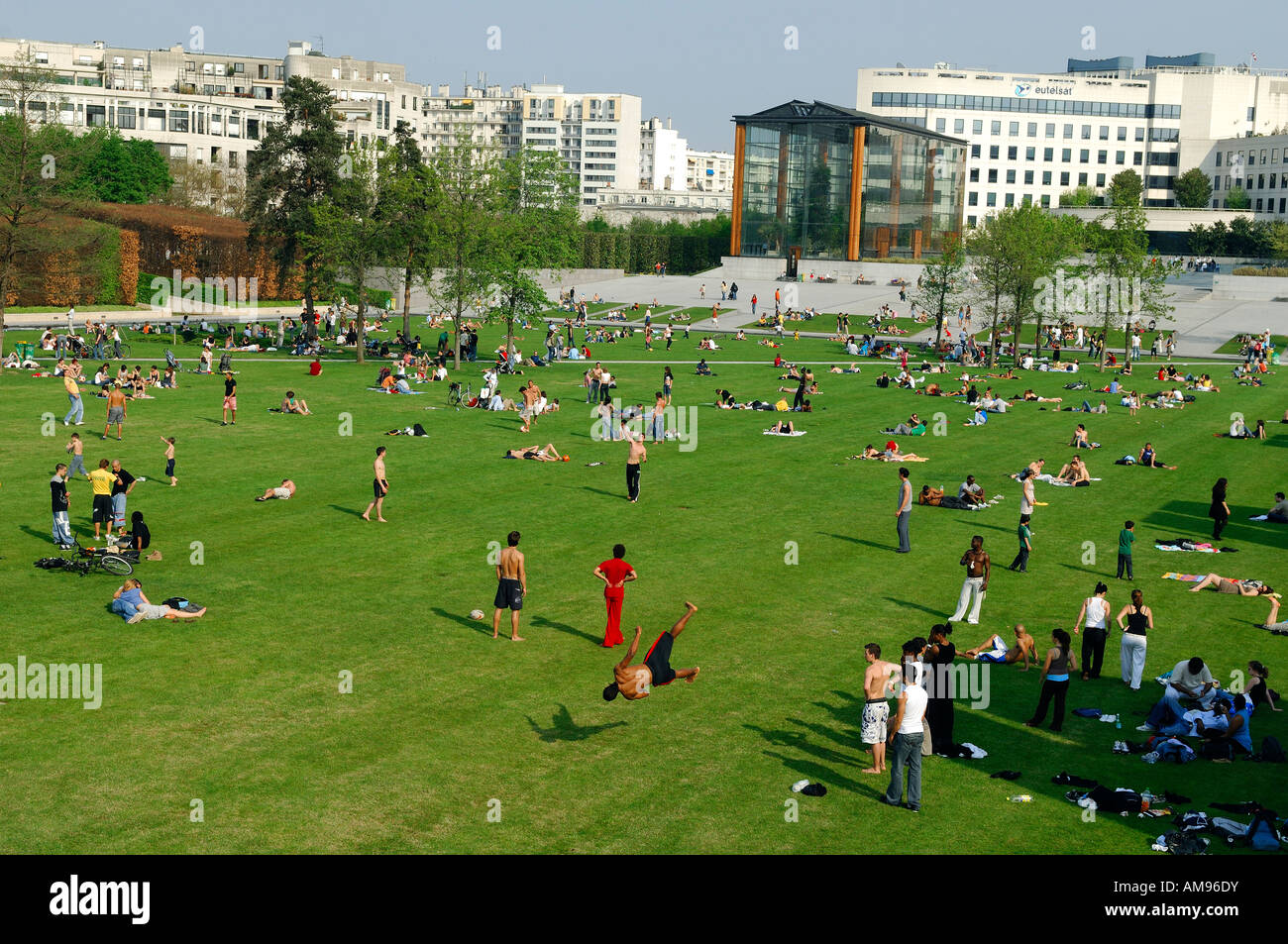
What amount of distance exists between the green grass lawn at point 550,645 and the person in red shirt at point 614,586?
399 mm

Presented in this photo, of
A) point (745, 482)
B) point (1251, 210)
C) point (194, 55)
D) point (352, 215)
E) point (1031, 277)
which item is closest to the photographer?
point (745, 482)

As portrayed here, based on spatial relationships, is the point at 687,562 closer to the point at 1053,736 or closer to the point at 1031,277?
the point at 1053,736

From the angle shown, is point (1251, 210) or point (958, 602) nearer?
point (958, 602)

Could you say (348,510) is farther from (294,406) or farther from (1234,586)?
(1234,586)

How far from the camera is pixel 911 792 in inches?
581

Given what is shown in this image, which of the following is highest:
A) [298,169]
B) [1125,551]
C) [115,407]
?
[298,169]

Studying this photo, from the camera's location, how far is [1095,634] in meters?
20.1

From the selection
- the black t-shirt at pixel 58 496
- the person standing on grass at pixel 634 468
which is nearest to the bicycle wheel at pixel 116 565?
the black t-shirt at pixel 58 496

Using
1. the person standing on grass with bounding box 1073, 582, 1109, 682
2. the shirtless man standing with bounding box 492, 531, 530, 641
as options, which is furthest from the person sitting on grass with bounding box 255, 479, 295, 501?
the person standing on grass with bounding box 1073, 582, 1109, 682

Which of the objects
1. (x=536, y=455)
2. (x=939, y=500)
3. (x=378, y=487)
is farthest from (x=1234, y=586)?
(x=536, y=455)

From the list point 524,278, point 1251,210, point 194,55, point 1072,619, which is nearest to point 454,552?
point 1072,619

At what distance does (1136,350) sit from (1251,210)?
80.4m

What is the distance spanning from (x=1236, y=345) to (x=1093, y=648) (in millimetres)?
73869

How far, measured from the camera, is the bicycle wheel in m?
23.6
